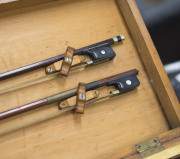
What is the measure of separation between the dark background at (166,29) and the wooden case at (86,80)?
0.26 meters

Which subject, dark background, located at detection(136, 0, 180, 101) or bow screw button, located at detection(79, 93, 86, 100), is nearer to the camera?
bow screw button, located at detection(79, 93, 86, 100)

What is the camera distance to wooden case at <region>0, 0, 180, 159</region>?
1.05 meters

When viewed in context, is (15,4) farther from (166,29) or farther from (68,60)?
Answer: (166,29)

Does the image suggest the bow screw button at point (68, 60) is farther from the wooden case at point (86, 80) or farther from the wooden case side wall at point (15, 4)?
the wooden case side wall at point (15, 4)

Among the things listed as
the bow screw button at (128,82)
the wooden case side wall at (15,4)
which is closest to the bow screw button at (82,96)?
the bow screw button at (128,82)

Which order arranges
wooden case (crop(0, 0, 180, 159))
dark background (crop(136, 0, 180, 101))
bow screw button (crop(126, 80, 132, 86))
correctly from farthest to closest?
dark background (crop(136, 0, 180, 101)) → bow screw button (crop(126, 80, 132, 86)) → wooden case (crop(0, 0, 180, 159))

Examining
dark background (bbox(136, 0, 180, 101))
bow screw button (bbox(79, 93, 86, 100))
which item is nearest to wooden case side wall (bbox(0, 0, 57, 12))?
bow screw button (bbox(79, 93, 86, 100))

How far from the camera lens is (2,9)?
1162mm

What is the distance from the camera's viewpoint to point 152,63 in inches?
46.4

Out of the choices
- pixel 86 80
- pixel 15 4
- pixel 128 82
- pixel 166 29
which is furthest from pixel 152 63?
pixel 15 4

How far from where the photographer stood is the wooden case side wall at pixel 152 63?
1.13 meters

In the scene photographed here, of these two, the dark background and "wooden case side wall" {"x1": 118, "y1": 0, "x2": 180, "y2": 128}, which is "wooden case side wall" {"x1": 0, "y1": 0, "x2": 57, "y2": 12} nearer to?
"wooden case side wall" {"x1": 118, "y1": 0, "x2": 180, "y2": 128}

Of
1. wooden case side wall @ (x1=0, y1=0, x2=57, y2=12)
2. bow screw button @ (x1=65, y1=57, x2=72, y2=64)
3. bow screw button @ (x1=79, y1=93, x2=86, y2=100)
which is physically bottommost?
bow screw button @ (x1=79, y1=93, x2=86, y2=100)

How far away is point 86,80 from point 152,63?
340 millimetres
